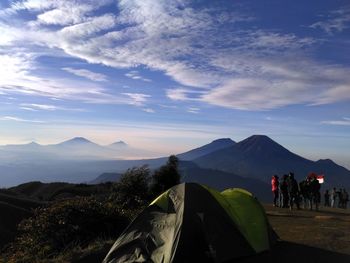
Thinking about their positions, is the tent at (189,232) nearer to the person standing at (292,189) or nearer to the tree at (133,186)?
the tree at (133,186)

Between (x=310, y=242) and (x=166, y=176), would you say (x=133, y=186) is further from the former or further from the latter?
(x=310, y=242)

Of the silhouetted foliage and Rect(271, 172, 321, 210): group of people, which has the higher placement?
Rect(271, 172, 321, 210): group of people

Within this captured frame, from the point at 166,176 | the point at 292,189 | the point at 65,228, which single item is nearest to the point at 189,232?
the point at 65,228

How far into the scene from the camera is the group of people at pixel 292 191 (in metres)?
28.0

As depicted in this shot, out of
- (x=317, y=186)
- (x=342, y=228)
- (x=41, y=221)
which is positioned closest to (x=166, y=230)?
(x=41, y=221)

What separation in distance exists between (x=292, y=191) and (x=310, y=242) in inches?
512

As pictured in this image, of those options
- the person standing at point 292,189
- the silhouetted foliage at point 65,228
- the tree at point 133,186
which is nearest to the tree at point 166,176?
the tree at point 133,186

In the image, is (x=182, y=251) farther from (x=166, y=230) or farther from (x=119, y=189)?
(x=119, y=189)

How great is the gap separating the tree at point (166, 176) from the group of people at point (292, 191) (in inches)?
244

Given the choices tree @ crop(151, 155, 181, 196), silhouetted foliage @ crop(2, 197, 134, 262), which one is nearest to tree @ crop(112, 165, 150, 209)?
tree @ crop(151, 155, 181, 196)

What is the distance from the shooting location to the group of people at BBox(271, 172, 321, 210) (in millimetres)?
27953

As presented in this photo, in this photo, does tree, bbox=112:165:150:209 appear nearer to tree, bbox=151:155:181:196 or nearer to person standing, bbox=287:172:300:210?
tree, bbox=151:155:181:196

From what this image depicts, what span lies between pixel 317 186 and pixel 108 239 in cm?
1739

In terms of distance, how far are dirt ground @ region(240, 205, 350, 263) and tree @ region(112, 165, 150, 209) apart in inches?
277
